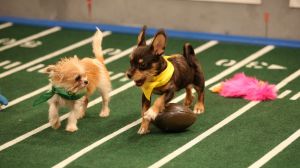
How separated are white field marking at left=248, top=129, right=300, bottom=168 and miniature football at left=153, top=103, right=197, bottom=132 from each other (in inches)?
37.2

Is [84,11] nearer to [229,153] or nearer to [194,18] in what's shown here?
[194,18]

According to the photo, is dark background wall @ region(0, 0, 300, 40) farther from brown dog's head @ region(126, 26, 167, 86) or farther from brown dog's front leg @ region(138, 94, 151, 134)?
brown dog's head @ region(126, 26, 167, 86)

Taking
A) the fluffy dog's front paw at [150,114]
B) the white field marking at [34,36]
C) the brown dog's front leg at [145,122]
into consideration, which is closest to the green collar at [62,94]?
the brown dog's front leg at [145,122]

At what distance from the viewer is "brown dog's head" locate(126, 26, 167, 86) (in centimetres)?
725

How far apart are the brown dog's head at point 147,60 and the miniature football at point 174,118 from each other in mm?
413

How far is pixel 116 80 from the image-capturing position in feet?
31.3

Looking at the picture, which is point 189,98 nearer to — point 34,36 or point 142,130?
point 142,130

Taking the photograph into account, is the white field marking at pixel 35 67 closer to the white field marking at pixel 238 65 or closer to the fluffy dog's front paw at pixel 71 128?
the white field marking at pixel 238 65

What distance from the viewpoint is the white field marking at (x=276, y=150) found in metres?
6.82

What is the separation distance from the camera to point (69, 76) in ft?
24.3

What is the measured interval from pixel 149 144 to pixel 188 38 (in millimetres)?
4220

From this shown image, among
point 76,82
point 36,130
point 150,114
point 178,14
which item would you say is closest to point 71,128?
point 36,130

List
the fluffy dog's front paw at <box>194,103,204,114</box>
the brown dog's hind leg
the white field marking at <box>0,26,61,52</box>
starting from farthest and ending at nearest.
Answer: the white field marking at <box>0,26,61,52</box>
the brown dog's hind leg
the fluffy dog's front paw at <box>194,103,204,114</box>

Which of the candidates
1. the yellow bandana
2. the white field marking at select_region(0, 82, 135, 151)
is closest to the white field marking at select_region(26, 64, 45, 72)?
the white field marking at select_region(0, 82, 135, 151)
